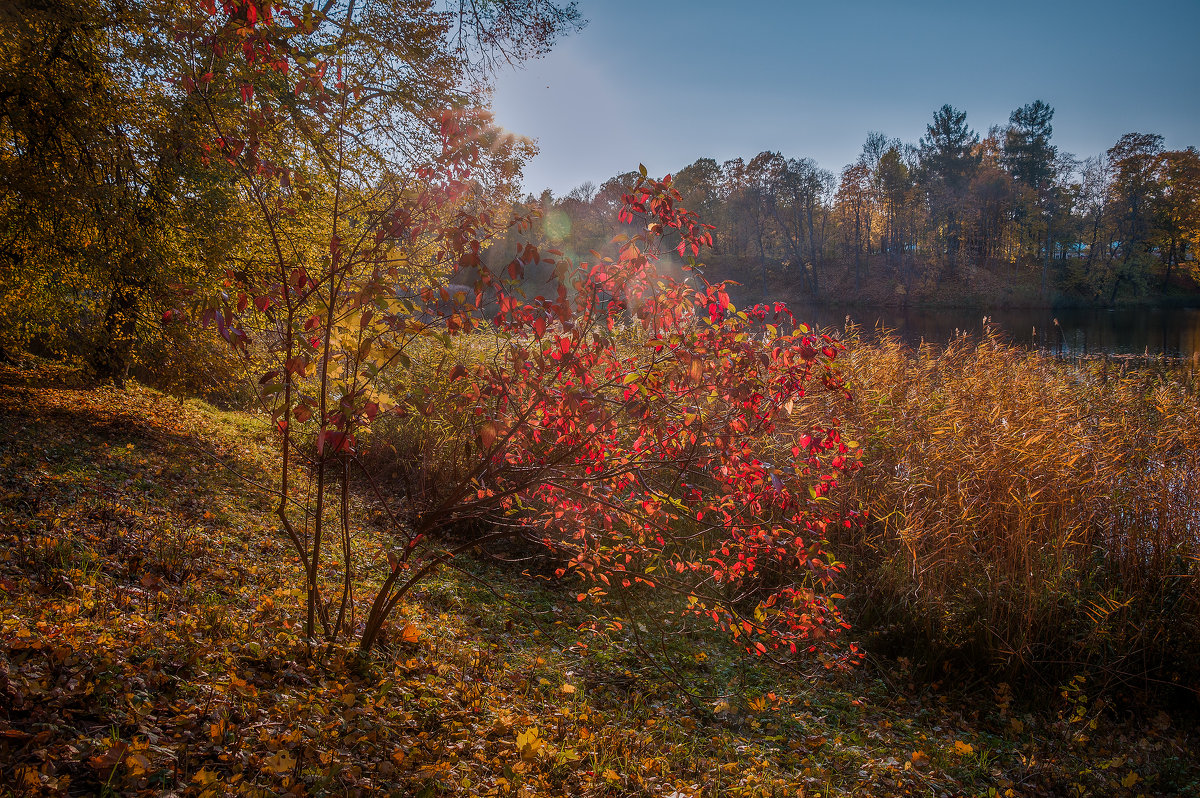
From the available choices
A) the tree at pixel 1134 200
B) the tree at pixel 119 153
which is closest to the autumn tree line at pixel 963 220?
the tree at pixel 1134 200

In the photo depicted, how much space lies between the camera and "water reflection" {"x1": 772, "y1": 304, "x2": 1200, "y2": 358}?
18656 mm

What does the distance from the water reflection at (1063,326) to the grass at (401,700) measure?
9.12 m

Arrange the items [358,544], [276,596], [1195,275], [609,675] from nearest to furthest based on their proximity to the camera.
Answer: [276,596] → [609,675] → [358,544] → [1195,275]

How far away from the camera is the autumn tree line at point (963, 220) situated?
37.3m

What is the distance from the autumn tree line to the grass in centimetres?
3378

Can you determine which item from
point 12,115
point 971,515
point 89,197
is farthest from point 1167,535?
point 12,115

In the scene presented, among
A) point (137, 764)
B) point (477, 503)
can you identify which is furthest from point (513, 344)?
point (137, 764)

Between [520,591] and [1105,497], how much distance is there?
462 centimetres

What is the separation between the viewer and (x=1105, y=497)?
15.3 feet

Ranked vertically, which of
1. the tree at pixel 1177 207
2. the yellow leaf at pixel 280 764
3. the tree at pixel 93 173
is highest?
the tree at pixel 1177 207

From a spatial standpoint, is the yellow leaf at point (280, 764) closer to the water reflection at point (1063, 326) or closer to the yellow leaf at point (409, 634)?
the yellow leaf at point (409, 634)

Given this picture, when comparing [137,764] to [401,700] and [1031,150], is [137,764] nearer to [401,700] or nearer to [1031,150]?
[401,700]

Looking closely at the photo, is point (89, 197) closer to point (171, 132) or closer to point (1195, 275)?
point (171, 132)

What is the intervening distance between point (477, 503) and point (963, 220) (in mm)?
51529
